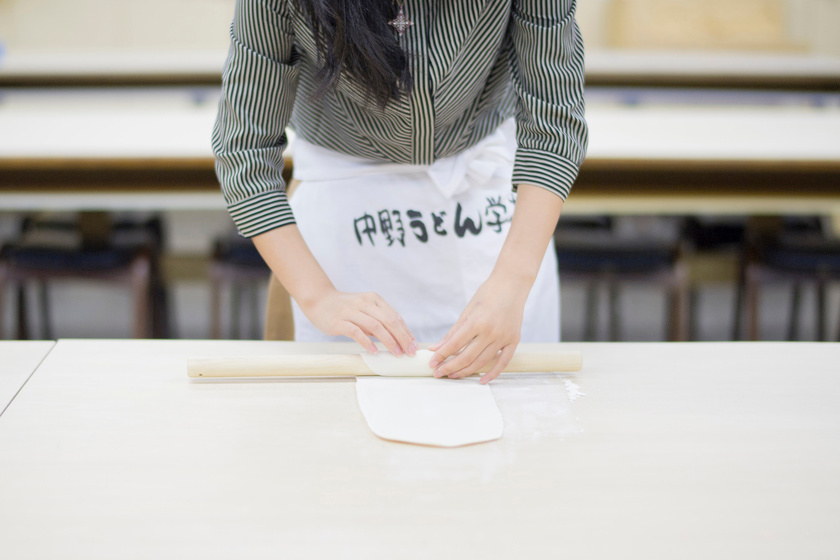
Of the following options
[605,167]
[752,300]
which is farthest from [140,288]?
[752,300]

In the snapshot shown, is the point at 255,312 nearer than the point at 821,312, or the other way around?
the point at 821,312

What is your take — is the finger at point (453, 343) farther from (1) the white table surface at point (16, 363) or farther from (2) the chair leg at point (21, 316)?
(2) the chair leg at point (21, 316)

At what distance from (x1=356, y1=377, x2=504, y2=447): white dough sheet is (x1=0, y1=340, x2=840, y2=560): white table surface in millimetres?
15

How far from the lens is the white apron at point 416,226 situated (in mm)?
1069

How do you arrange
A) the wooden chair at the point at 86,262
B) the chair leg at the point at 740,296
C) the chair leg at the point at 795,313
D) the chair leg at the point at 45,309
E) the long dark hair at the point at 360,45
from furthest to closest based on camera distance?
the chair leg at the point at 45,309
the chair leg at the point at 795,313
the chair leg at the point at 740,296
the wooden chair at the point at 86,262
the long dark hair at the point at 360,45

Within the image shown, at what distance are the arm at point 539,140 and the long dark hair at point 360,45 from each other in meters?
0.16

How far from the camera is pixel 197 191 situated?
1855mm

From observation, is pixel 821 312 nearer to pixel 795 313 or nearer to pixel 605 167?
pixel 795 313

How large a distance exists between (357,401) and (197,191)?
1.28 m

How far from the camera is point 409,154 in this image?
40.0 inches

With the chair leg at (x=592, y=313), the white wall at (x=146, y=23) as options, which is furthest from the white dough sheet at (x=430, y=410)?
the white wall at (x=146, y=23)

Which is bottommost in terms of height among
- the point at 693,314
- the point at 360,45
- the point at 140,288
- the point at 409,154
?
the point at 693,314

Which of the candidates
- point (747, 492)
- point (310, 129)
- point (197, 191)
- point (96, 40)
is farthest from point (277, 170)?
point (96, 40)

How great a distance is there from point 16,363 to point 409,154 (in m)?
0.58
